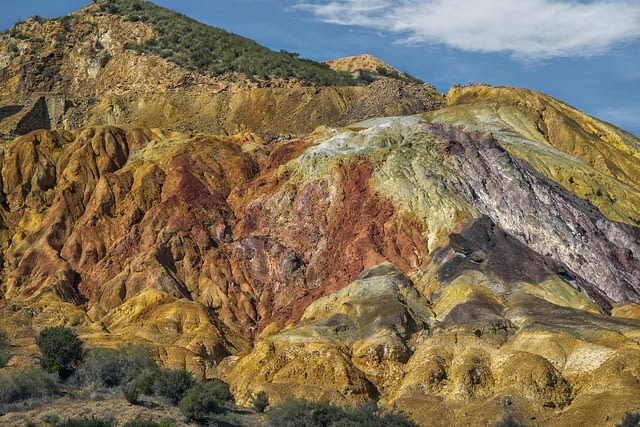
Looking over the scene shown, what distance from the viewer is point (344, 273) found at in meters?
74.8

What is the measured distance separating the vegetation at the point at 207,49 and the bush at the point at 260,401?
7099 cm

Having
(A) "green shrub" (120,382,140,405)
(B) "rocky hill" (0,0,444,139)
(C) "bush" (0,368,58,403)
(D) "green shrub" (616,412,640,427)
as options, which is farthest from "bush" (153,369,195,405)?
(B) "rocky hill" (0,0,444,139)

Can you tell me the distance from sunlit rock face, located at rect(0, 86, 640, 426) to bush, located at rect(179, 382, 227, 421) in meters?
12.0

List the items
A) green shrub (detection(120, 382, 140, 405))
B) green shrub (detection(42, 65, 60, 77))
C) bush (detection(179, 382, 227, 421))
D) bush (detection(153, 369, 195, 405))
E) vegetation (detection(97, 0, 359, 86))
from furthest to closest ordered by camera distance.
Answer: green shrub (detection(42, 65, 60, 77)), vegetation (detection(97, 0, 359, 86)), bush (detection(153, 369, 195, 405)), bush (detection(179, 382, 227, 421)), green shrub (detection(120, 382, 140, 405))

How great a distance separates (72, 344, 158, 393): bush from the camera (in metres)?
49.1

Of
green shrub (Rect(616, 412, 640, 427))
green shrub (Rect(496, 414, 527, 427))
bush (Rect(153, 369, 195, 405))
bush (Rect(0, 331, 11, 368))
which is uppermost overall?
bush (Rect(0, 331, 11, 368))

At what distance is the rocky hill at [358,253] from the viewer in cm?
5831

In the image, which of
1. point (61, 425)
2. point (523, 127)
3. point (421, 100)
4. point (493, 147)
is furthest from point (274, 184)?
point (61, 425)

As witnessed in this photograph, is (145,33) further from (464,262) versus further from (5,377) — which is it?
(5,377)

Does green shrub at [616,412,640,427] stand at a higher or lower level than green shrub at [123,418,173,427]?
lower

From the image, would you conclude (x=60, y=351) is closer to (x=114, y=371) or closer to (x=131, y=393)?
(x=114, y=371)

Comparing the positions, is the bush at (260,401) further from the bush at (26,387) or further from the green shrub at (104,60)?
the green shrub at (104,60)

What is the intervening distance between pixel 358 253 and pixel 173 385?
1139 inches

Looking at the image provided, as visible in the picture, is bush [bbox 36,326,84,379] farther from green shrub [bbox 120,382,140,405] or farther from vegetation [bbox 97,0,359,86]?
vegetation [bbox 97,0,359,86]
